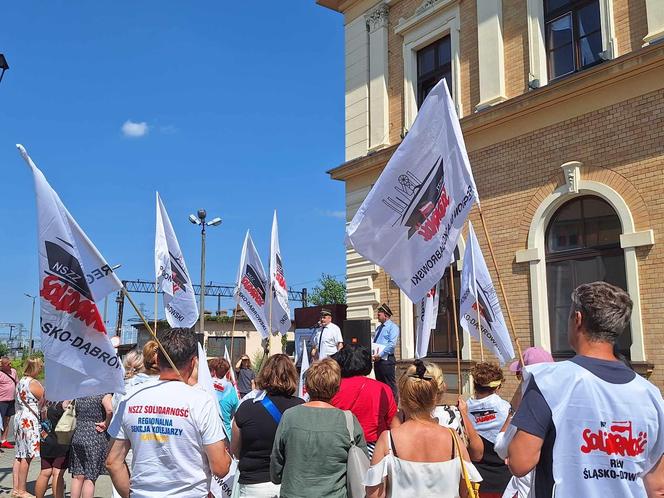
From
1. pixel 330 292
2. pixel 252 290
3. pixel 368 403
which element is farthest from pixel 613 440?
pixel 330 292

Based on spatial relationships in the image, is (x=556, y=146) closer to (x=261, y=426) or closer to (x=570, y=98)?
(x=570, y=98)

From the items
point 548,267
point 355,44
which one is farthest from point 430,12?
point 548,267

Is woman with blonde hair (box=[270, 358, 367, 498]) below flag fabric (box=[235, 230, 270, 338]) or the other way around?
below

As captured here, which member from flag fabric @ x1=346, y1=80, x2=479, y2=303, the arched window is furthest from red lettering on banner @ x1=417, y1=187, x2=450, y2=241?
the arched window

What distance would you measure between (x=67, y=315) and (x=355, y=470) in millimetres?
2096

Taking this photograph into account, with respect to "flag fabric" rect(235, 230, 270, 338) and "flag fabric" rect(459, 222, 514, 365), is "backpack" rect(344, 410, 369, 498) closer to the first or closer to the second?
"flag fabric" rect(459, 222, 514, 365)

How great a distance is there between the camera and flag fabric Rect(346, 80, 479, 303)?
5043mm

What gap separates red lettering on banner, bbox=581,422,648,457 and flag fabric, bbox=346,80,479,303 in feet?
8.20

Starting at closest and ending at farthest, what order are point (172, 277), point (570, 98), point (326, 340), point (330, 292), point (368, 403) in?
point (368, 403)
point (172, 277)
point (570, 98)
point (326, 340)
point (330, 292)

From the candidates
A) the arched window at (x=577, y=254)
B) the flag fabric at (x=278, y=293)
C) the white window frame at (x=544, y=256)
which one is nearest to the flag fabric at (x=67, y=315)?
the flag fabric at (x=278, y=293)

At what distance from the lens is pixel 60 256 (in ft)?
13.7

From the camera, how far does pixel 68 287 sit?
416 cm

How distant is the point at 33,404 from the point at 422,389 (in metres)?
6.21

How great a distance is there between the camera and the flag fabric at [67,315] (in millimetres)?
4059
